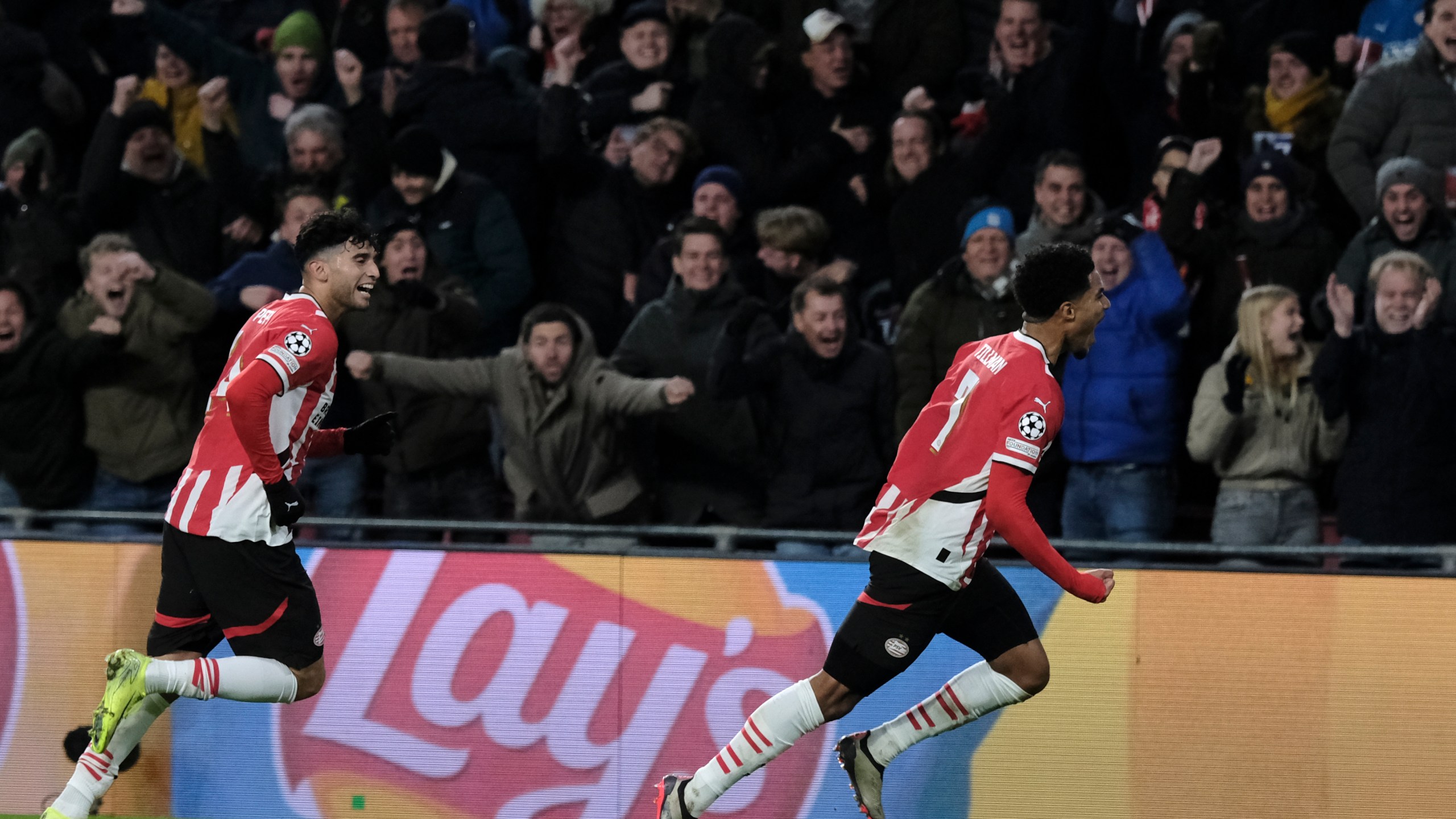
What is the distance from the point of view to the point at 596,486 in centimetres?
765

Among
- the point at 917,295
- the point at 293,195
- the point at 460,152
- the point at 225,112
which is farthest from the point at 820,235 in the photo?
the point at 225,112

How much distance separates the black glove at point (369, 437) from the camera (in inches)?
232

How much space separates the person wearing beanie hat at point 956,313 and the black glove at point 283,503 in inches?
120

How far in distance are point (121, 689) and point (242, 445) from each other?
0.89 metres

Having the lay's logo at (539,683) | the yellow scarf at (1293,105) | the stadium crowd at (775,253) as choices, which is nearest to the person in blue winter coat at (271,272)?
the stadium crowd at (775,253)

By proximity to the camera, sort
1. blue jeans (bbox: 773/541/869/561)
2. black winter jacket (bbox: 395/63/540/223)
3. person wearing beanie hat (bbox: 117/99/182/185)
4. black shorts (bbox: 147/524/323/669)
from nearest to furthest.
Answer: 1. black shorts (bbox: 147/524/323/669)
2. blue jeans (bbox: 773/541/869/561)
3. black winter jacket (bbox: 395/63/540/223)
4. person wearing beanie hat (bbox: 117/99/182/185)

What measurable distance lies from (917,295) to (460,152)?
275cm

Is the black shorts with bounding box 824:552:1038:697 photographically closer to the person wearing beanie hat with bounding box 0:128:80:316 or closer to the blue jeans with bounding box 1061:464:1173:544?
the blue jeans with bounding box 1061:464:1173:544

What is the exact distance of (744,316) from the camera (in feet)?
25.2

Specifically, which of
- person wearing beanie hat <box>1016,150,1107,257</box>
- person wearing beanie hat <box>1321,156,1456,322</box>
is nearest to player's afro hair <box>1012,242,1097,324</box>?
person wearing beanie hat <box>1016,150,1107,257</box>

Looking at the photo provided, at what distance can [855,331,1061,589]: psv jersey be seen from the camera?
5266 mm

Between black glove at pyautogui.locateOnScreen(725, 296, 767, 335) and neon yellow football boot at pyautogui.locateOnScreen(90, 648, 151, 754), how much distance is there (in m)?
3.12

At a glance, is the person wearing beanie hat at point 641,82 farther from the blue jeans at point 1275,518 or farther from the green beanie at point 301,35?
the blue jeans at point 1275,518

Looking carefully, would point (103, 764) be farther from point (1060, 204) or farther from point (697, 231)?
point (1060, 204)
